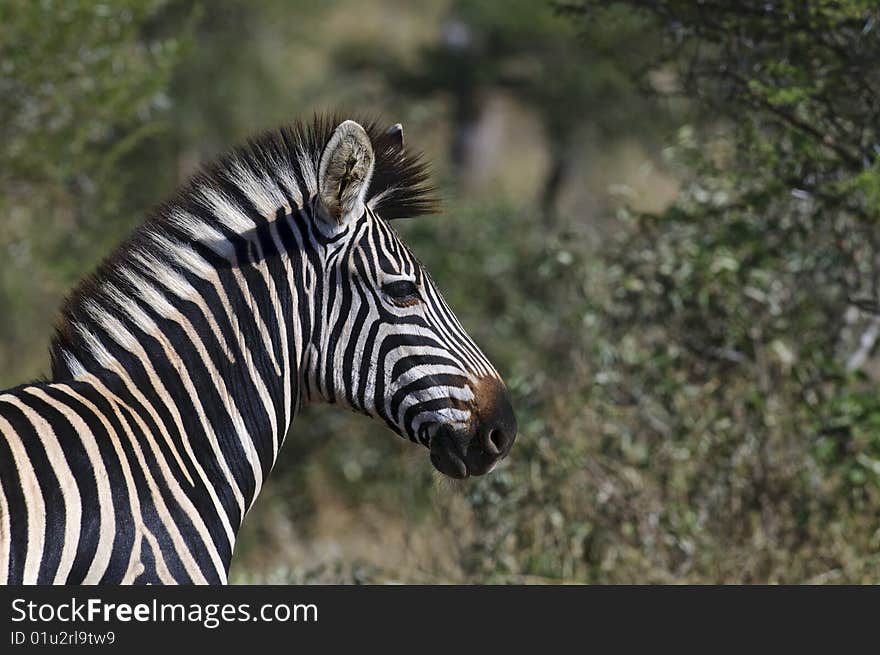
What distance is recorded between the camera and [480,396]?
3.93m

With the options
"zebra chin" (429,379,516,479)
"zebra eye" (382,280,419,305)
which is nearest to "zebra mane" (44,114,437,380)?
"zebra eye" (382,280,419,305)

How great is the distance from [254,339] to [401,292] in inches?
19.9

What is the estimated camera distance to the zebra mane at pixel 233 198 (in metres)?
3.88

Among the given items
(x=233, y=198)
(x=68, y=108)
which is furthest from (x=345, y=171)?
(x=68, y=108)

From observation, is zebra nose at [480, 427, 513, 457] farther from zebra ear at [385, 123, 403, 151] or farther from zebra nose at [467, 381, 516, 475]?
zebra ear at [385, 123, 403, 151]

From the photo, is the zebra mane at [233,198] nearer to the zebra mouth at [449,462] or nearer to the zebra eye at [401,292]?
the zebra eye at [401,292]

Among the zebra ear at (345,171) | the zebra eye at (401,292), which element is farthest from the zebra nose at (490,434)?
the zebra ear at (345,171)

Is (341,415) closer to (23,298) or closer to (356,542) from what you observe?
(356,542)

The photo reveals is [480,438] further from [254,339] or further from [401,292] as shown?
[254,339]

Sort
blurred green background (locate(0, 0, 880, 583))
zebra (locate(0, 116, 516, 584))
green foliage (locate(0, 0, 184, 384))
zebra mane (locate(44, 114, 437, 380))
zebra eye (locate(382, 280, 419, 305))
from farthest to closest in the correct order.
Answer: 1. green foliage (locate(0, 0, 184, 384))
2. blurred green background (locate(0, 0, 880, 583))
3. zebra eye (locate(382, 280, 419, 305))
4. zebra mane (locate(44, 114, 437, 380))
5. zebra (locate(0, 116, 516, 584))

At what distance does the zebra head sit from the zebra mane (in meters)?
0.13

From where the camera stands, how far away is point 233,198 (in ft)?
13.1

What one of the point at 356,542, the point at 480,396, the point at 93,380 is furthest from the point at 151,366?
the point at 356,542

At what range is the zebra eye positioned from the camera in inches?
157
